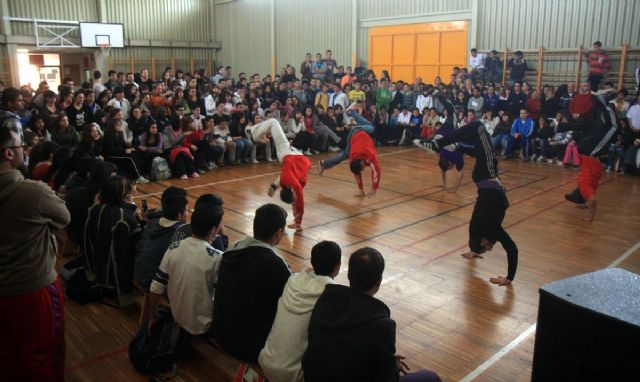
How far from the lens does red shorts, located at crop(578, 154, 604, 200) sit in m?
6.81

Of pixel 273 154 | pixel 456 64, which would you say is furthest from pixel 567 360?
pixel 456 64

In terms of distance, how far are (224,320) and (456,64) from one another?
13296 millimetres

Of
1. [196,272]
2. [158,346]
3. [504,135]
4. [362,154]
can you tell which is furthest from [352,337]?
[504,135]

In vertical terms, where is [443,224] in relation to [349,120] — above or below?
below

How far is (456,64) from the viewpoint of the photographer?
48.2 ft

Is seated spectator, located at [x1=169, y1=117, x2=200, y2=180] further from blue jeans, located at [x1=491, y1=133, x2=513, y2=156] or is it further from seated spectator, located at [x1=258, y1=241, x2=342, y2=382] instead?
seated spectator, located at [x1=258, y1=241, x2=342, y2=382]

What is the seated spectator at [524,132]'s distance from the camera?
11.5 metres

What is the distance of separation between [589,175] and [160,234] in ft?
18.4

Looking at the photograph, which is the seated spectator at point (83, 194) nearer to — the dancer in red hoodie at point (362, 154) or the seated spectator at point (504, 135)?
the dancer in red hoodie at point (362, 154)

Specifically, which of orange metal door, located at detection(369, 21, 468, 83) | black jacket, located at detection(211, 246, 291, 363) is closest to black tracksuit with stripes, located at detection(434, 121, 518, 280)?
black jacket, located at detection(211, 246, 291, 363)

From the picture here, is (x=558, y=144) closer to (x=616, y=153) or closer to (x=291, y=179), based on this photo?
(x=616, y=153)

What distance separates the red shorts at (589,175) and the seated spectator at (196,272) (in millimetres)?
5455

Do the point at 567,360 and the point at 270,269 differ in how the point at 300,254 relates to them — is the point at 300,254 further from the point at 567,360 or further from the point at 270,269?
the point at 567,360

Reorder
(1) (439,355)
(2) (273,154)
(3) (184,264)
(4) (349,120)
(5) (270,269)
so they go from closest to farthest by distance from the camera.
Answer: (5) (270,269) < (3) (184,264) < (1) (439,355) < (2) (273,154) < (4) (349,120)
